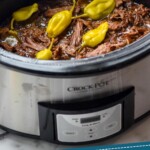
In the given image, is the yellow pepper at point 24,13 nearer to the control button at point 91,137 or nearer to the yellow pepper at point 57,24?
the yellow pepper at point 57,24

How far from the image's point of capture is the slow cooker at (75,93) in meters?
0.91

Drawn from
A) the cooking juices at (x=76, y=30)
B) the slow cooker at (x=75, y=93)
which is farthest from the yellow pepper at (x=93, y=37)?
the slow cooker at (x=75, y=93)

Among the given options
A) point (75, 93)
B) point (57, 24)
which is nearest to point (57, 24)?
point (57, 24)

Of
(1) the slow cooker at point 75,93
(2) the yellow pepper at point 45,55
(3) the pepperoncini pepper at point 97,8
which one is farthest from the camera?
(3) the pepperoncini pepper at point 97,8

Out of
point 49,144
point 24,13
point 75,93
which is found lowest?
point 49,144

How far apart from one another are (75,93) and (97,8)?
1.00ft

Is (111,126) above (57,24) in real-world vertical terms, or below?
below

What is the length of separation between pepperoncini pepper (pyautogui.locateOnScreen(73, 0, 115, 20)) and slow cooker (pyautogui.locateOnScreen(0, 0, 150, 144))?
241 mm

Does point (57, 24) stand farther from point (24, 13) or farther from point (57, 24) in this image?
point (24, 13)

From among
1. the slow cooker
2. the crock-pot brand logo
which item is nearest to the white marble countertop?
→ the slow cooker

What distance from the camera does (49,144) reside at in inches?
42.3

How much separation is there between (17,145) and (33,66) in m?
0.24

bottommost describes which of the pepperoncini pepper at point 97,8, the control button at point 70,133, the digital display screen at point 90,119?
the control button at point 70,133

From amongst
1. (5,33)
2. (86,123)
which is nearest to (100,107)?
(86,123)
